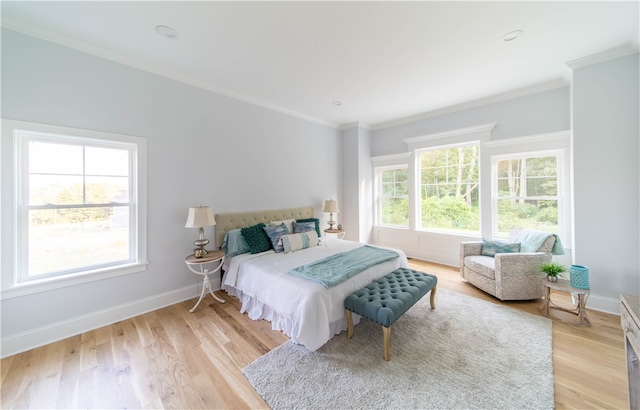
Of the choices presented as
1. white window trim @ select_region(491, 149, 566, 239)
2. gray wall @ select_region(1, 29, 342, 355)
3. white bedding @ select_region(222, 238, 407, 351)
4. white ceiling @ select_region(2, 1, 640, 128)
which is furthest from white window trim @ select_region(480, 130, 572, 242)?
gray wall @ select_region(1, 29, 342, 355)

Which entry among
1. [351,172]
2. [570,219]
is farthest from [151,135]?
[570,219]

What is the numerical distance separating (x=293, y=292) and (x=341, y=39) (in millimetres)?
2501

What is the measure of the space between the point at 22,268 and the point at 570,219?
20.8 ft

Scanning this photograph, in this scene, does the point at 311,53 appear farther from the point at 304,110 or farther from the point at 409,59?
the point at 304,110

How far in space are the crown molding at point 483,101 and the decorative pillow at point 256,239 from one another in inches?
141

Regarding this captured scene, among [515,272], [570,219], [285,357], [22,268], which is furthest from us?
[570,219]

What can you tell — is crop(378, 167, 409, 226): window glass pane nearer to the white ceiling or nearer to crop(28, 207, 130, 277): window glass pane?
the white ceiling

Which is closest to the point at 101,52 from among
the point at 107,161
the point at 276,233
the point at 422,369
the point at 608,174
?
the point at 107,161

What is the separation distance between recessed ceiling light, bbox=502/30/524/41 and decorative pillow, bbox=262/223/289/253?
10.9ft

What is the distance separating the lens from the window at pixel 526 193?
3.37 metres

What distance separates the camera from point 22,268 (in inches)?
82.1

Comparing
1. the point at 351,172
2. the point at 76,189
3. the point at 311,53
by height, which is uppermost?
the point at 311,53

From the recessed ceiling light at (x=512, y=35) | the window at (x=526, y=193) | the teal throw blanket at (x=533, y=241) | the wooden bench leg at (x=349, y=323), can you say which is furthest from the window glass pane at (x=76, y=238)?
the window at (x=526, y=193)

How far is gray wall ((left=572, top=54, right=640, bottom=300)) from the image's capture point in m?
2.43
